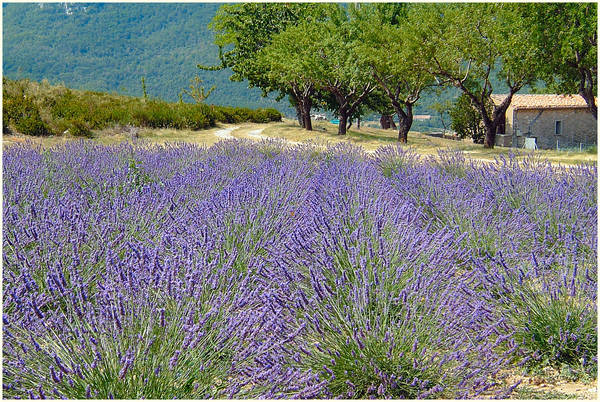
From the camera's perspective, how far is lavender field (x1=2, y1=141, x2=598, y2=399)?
1.87 meters

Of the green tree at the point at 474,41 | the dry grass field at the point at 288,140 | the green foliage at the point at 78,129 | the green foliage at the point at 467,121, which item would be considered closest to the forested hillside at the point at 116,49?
the green foliage at the point at 467,121

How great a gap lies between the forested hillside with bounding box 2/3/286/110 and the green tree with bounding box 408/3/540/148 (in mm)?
85445

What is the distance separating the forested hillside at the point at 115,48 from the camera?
4742 inches

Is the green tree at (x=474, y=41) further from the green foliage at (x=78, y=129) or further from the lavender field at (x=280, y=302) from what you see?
the lavender field at (x=280, y=302)

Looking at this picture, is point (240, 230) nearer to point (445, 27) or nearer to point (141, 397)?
point (141, 397)

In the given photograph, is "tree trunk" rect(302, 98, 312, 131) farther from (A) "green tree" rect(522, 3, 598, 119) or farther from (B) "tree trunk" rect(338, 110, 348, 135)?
(A) "green tree" rect(522, 3, 598, 119)

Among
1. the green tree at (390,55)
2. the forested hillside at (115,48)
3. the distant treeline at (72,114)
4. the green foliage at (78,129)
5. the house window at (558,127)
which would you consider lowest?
the house window at (558,127)

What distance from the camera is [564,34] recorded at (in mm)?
13562

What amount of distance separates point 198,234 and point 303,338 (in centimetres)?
95

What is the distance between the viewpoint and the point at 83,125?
1711 centimetres

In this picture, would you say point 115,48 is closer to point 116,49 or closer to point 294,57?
point 116,49

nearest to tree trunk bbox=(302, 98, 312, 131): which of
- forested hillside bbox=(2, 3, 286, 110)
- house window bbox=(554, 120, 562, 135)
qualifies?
house window bbox=(554, 120, 562, 135)

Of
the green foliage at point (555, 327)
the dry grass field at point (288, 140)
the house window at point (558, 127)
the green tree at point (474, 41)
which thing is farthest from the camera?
the house window at point (558, 127)

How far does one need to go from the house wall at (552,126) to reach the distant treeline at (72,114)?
17.7 m
